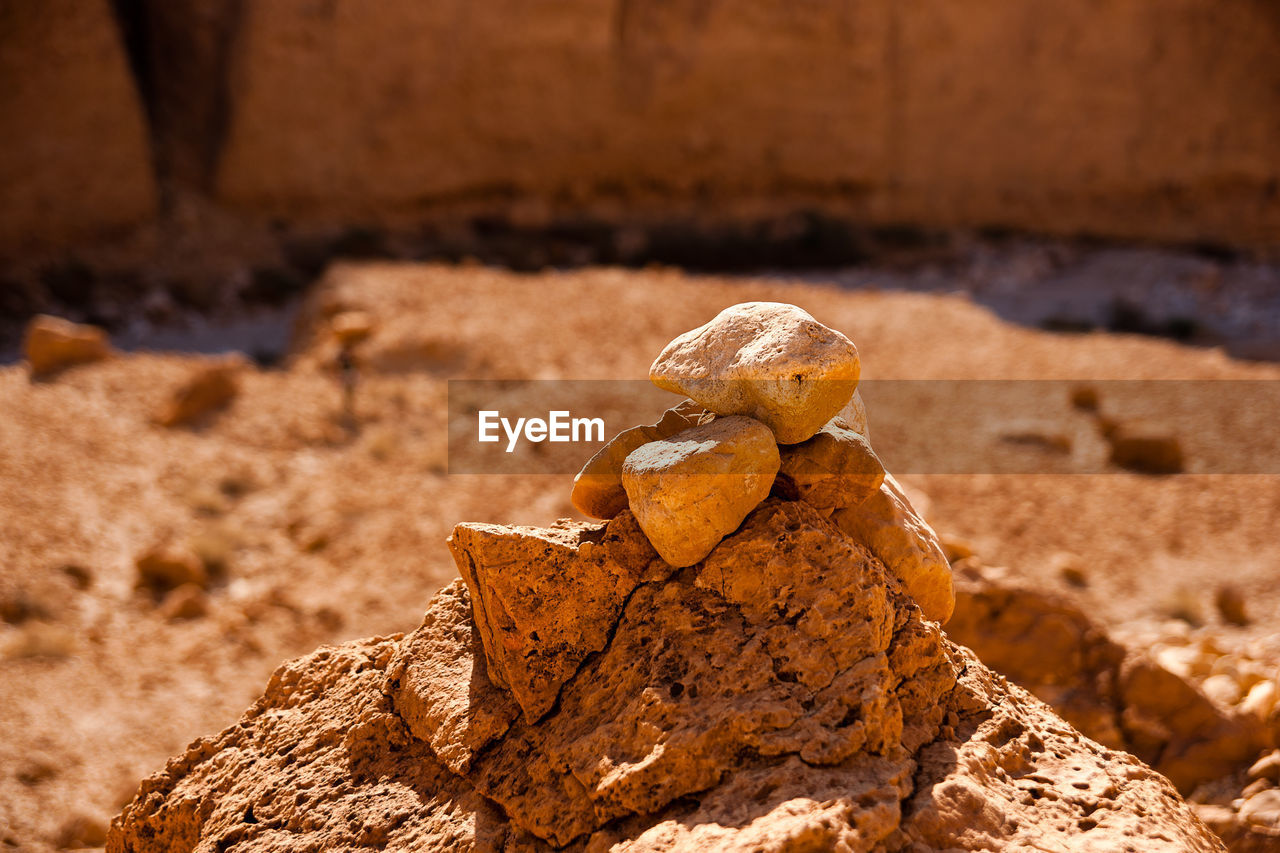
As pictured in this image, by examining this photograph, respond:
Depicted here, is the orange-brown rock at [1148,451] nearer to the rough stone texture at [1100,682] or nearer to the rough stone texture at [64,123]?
the rough stone texture at [1100,682]

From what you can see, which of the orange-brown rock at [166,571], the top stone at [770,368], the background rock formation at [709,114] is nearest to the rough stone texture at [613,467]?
the top stone at [770,368]

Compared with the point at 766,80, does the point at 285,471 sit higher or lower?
lower

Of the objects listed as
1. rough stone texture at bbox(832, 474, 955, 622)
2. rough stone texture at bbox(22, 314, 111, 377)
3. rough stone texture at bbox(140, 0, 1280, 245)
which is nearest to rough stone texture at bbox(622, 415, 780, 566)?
rough stone texture at bbox(832, 474, 955, 622)

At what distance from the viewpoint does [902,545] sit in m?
2.52

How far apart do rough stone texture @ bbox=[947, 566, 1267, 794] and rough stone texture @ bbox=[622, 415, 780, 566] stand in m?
2.58

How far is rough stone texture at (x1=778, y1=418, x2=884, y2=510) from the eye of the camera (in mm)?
2428

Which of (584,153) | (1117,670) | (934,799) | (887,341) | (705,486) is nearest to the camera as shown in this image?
(934,799)

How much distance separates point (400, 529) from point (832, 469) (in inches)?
210

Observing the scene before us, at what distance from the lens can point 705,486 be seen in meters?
2.20

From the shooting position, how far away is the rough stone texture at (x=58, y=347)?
8883mm

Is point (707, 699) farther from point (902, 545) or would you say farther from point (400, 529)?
point (400, 529)

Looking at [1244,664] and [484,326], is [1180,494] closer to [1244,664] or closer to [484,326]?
[1244,664]

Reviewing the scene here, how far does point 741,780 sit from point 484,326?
8.46 metres

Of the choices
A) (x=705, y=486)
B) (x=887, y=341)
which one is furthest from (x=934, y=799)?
(x=887, y=341)
